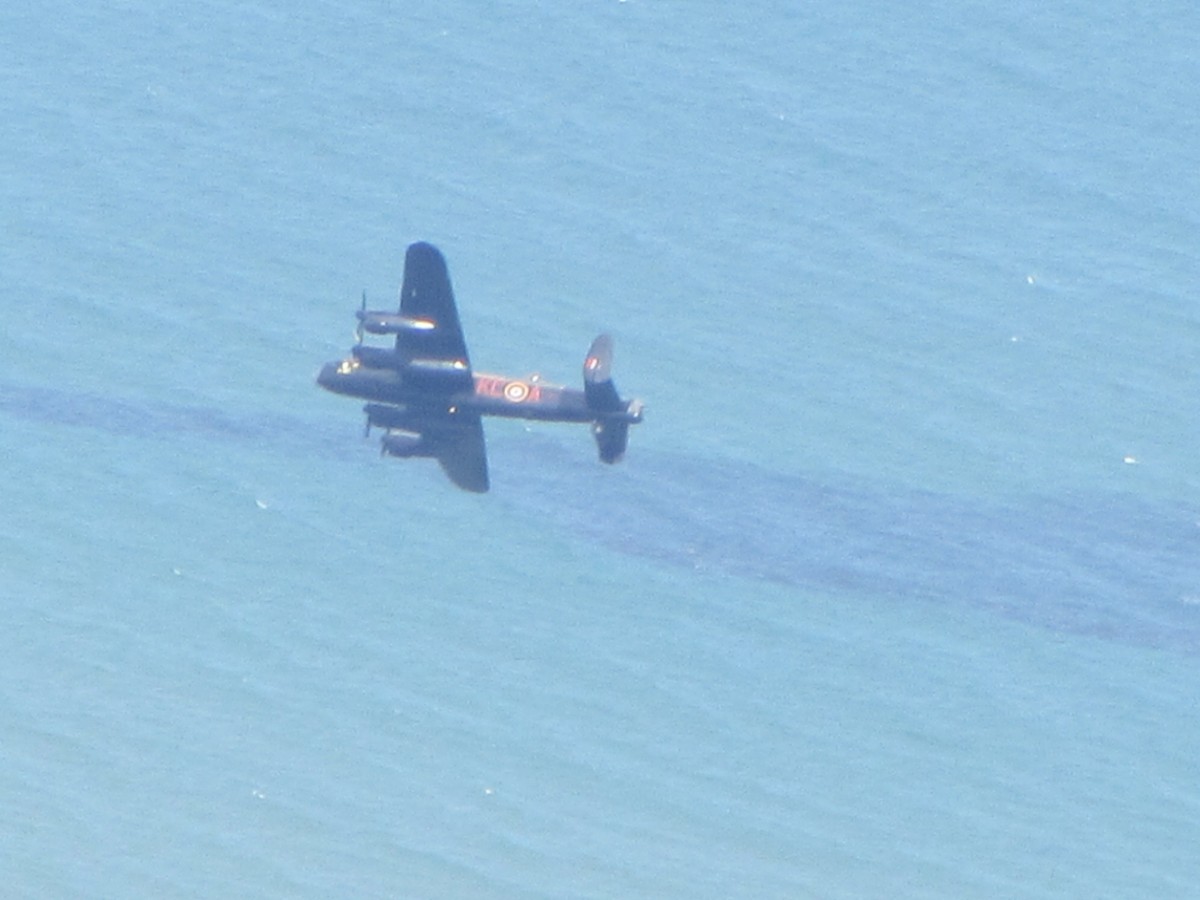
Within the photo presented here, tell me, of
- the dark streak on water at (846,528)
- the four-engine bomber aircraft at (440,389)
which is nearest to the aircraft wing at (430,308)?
the four-engine bomber aircraft at (440,389)

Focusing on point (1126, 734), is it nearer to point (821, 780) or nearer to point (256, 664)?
point (821, 780)

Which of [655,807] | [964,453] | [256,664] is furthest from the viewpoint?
[964,453]

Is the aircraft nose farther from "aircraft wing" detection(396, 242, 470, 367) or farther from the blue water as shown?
the blue water

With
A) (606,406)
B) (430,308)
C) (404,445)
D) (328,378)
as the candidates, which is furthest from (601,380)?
(328,378)

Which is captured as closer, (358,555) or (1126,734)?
(1126,734)

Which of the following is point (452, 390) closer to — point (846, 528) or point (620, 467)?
point (620, 467)

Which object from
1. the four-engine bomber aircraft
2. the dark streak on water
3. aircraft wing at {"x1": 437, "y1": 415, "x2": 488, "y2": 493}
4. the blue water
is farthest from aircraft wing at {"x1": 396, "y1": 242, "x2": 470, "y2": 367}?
the dark streak on water

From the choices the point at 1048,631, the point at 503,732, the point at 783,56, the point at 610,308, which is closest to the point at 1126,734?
the point at 1048,631
